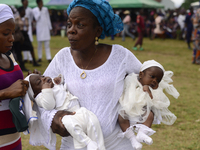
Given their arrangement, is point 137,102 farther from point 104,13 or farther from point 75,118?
point 104,13

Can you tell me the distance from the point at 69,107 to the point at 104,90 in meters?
0.33

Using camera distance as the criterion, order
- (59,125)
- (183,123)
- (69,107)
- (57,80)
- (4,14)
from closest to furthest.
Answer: (4,14), (59,125), (69,107), (57,80), (183,123)

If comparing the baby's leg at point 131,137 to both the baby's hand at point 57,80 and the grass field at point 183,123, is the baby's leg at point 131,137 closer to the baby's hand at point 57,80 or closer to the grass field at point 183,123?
the baby's hand at point 57,80

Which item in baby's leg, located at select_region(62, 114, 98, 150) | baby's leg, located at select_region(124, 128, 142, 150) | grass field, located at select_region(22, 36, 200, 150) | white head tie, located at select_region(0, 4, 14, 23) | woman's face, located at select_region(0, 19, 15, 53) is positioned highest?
white head tie, located at select_region(0, 4, 14, 23)

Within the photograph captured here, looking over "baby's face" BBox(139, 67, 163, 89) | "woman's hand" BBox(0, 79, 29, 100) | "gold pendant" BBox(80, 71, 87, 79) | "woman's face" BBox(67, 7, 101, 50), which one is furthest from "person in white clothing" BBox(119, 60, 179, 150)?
"woman's hand" BBox(0, 79, 29, 100)

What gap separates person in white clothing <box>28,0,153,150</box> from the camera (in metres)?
2.04

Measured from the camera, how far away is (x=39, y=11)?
9.23m

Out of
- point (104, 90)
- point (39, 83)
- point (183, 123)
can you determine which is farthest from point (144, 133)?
point (183, 123)

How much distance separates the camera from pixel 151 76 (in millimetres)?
2250

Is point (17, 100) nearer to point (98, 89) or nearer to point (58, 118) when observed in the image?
point (58, 118)

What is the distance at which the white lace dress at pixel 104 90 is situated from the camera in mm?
2102

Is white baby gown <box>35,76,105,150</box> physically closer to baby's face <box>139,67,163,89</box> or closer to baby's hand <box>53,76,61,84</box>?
baby's hand <box>53,76,61,84</box>

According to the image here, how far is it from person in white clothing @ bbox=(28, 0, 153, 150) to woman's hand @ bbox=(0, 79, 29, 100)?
31 centimetres

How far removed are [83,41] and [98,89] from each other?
1.39ft
